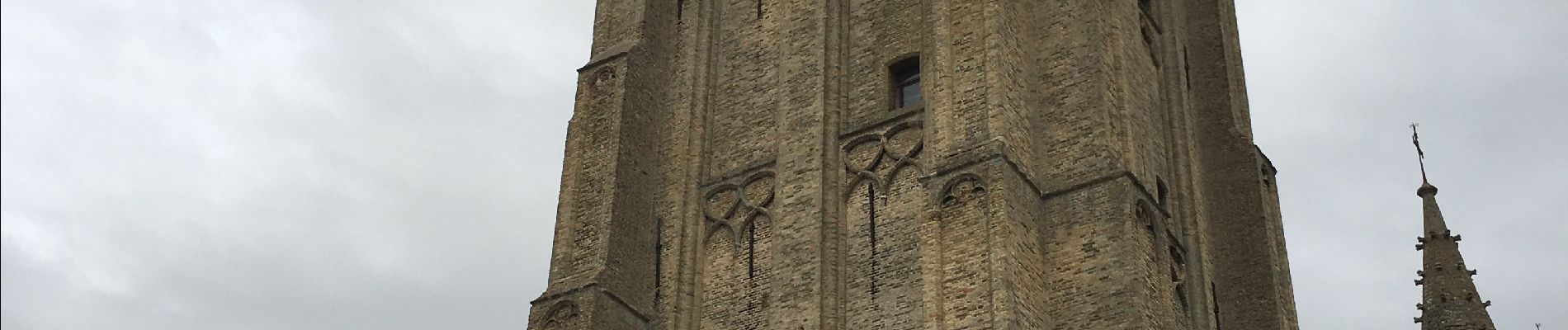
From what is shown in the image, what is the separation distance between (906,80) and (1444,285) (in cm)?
879

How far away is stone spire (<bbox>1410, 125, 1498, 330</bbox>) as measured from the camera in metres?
28.9

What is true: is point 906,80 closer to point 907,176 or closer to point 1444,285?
point 907,176

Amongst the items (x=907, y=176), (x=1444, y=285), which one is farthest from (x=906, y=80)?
(x=1444, y=285)

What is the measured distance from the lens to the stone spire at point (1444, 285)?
28875 mm

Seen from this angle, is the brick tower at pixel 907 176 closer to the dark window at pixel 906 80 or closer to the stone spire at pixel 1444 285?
the dark window at pixel 906 80

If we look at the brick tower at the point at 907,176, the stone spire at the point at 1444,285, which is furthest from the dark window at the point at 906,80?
the stone spire at the point at 1444,285

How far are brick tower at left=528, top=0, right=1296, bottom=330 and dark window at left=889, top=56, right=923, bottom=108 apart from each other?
27mm

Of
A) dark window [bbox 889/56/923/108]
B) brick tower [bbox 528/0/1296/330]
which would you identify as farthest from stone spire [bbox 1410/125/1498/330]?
dark window [bbox 889/56/923/108]

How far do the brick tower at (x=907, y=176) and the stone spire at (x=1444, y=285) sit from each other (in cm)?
309

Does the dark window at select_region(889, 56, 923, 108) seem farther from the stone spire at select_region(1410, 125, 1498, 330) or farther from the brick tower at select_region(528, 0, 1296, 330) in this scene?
the stone spire at select_region(1410, 125, 1498, 330)

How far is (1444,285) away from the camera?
29312 millimetres

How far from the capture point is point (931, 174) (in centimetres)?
2286

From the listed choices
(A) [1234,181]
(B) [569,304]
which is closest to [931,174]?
(B) [569,304]

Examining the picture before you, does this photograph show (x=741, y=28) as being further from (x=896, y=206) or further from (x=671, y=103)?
(x=896, y=206)
